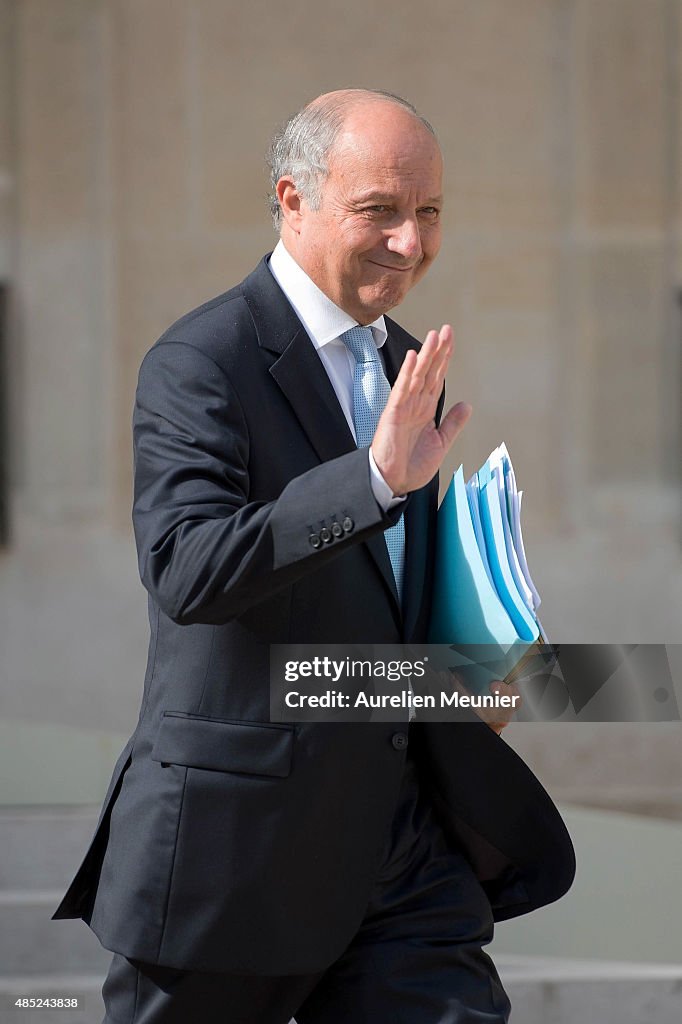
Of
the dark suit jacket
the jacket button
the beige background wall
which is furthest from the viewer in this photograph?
the beige background wall

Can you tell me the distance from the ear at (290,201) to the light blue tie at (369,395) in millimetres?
182

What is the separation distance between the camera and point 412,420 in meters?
1.88

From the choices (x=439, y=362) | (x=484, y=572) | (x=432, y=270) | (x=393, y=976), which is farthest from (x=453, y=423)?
(x=432, y=270)

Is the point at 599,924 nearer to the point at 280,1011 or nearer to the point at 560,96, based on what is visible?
the point at 280,1011

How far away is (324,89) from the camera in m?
5.54

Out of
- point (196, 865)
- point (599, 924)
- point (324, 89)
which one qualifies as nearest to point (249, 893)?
point (196, 865)

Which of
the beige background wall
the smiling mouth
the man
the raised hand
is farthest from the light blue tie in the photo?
the beige background wall

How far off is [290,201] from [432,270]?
130 inches

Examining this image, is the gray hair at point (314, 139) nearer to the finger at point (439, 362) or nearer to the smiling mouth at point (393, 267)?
the smiling mouth at point (393, 267)

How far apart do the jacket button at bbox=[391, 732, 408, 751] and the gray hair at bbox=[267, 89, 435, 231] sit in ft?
2.53

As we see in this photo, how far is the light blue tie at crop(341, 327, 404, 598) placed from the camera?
2.28 m

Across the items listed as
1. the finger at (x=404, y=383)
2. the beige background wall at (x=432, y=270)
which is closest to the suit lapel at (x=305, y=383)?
the finger at (x=404, y=383)

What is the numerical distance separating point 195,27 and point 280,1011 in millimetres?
4091

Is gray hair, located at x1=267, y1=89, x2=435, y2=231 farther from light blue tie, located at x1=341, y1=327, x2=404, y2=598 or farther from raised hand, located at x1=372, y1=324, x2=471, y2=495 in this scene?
raised hand, located at x1=372, y1=324, x2=471, y2=495
